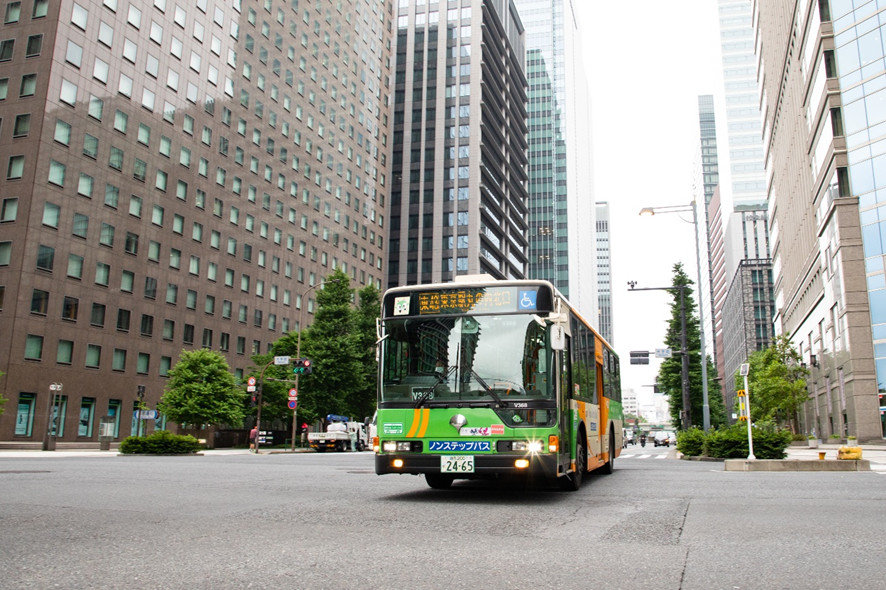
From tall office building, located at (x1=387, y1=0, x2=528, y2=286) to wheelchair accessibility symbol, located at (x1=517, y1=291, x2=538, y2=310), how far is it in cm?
7862

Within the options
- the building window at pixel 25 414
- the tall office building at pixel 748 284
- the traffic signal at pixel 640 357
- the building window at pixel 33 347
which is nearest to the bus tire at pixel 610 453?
the traffic signal at pixel 640 357

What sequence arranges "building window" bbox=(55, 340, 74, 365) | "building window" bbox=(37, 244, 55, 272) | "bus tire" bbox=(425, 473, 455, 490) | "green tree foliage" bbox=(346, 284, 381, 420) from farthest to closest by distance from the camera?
"green tree foliage" bbox=(346, 284, 381, 420), "building window" bbox=(55, 340, 74, 365), "building window" bbox=(37, 244, 55, 272), "bus tire" bbox=(425, 473, 455, 490)

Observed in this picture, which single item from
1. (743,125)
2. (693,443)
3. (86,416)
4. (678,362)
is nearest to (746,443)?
(693,443)

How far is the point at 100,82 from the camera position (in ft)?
159

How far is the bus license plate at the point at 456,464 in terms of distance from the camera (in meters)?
9.52

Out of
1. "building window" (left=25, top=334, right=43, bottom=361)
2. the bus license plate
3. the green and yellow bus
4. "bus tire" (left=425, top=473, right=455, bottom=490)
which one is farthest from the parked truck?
the bus license plate

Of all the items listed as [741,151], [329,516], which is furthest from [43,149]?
[741,151]

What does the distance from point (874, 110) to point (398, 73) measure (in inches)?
2868

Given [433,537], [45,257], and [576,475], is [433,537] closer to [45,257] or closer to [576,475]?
[576,475]

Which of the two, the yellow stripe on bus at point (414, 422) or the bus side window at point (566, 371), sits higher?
the bus side window at point (566, 371)

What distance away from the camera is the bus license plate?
9516mm

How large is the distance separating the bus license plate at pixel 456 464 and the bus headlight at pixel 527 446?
61 cm

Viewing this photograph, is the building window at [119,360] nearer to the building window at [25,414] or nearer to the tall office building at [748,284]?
the building window at [25,414]

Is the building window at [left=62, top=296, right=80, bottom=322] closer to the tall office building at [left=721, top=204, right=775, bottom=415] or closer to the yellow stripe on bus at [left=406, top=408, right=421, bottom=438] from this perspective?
the yellow stripe on bus at [left=406, top=408, right=421, bottom=438]
